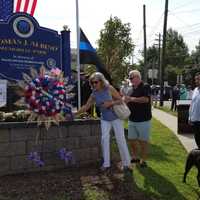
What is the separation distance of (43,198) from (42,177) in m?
1.07

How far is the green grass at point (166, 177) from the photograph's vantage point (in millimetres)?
6889

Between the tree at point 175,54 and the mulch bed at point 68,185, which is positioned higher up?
the tree at point 175,54

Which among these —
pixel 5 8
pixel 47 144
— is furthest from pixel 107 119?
pixel 5 8

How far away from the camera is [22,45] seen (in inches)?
357

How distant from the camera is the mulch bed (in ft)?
21.2

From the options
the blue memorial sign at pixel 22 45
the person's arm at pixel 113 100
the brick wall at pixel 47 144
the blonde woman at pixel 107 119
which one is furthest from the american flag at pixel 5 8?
the person's arm at pixel 113 100

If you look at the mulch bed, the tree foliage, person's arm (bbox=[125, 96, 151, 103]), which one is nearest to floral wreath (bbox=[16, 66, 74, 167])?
the mulch bed

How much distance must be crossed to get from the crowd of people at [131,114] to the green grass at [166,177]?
33 centimetres

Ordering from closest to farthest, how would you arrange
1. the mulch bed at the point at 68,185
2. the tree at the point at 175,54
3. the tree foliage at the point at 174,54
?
the mulch bed at the point at 68,185 → the tree at the point at 175,54 → the tree foliage at the point at 174,54

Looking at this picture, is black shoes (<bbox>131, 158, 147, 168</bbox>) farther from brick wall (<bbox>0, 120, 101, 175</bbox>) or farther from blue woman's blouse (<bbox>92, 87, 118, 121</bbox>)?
blue woman's blouse (<bbox>92, 87, 118, 121</bbox>)

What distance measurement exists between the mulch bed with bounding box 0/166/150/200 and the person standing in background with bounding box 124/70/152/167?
78 cm

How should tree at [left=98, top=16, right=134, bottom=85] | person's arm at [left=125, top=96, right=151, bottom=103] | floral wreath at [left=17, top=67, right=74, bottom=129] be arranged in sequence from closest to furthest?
floral wreath at [left=17, top=67, right=74, bottom=129]
person's arm at [left=125, top=96, right=151, bottom=103]
tree at [left=98, top=16, right=134, bottom=85]

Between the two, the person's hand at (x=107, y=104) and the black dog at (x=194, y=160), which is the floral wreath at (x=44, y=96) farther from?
the black dog at (x=194, y=160)

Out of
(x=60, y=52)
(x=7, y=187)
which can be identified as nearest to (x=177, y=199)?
(x=7, y=187)
